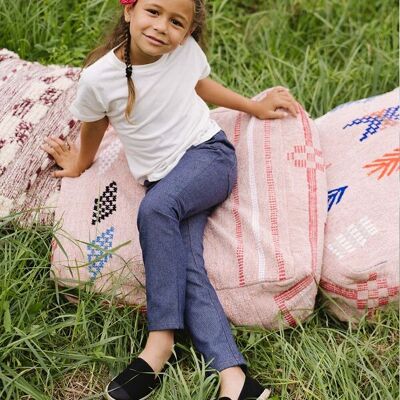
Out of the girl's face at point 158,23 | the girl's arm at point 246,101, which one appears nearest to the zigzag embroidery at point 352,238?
the girl's arm at point 246,101

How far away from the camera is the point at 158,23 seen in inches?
91.7

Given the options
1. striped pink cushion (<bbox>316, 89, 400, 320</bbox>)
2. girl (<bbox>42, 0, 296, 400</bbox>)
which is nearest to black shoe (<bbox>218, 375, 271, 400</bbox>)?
→ girl (<bbox>42, 0, 296, 400</bbox>)

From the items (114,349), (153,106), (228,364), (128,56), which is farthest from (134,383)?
(128,56)

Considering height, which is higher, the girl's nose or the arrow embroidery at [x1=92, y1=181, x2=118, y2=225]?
the girl's nose

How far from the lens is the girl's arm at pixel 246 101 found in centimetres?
277

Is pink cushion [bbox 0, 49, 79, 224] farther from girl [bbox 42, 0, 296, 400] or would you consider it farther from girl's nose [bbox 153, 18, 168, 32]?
girl's nose [bbox 153, 18, 168, 32]

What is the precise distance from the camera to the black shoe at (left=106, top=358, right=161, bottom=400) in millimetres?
2213

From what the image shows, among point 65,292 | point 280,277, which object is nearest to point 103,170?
point 65,292

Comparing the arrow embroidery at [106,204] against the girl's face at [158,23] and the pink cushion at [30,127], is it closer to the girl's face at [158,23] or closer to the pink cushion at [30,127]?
the pink cushion at [30,127]

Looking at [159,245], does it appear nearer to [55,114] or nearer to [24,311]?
[24,311]

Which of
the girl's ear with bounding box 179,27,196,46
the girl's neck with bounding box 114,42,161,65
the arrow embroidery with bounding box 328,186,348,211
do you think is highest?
the girl's ear with bounding box 179,27,196,46

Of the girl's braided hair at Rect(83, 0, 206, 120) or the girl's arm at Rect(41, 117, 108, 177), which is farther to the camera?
the girl's arm at Rect(41, 117, 108, 177)

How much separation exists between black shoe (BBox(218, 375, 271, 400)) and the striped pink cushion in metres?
0.41

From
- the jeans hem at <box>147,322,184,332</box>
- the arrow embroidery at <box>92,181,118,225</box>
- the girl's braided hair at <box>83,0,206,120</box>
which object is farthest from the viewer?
the arrow embroidery at <box>92,181,118,225</box>
